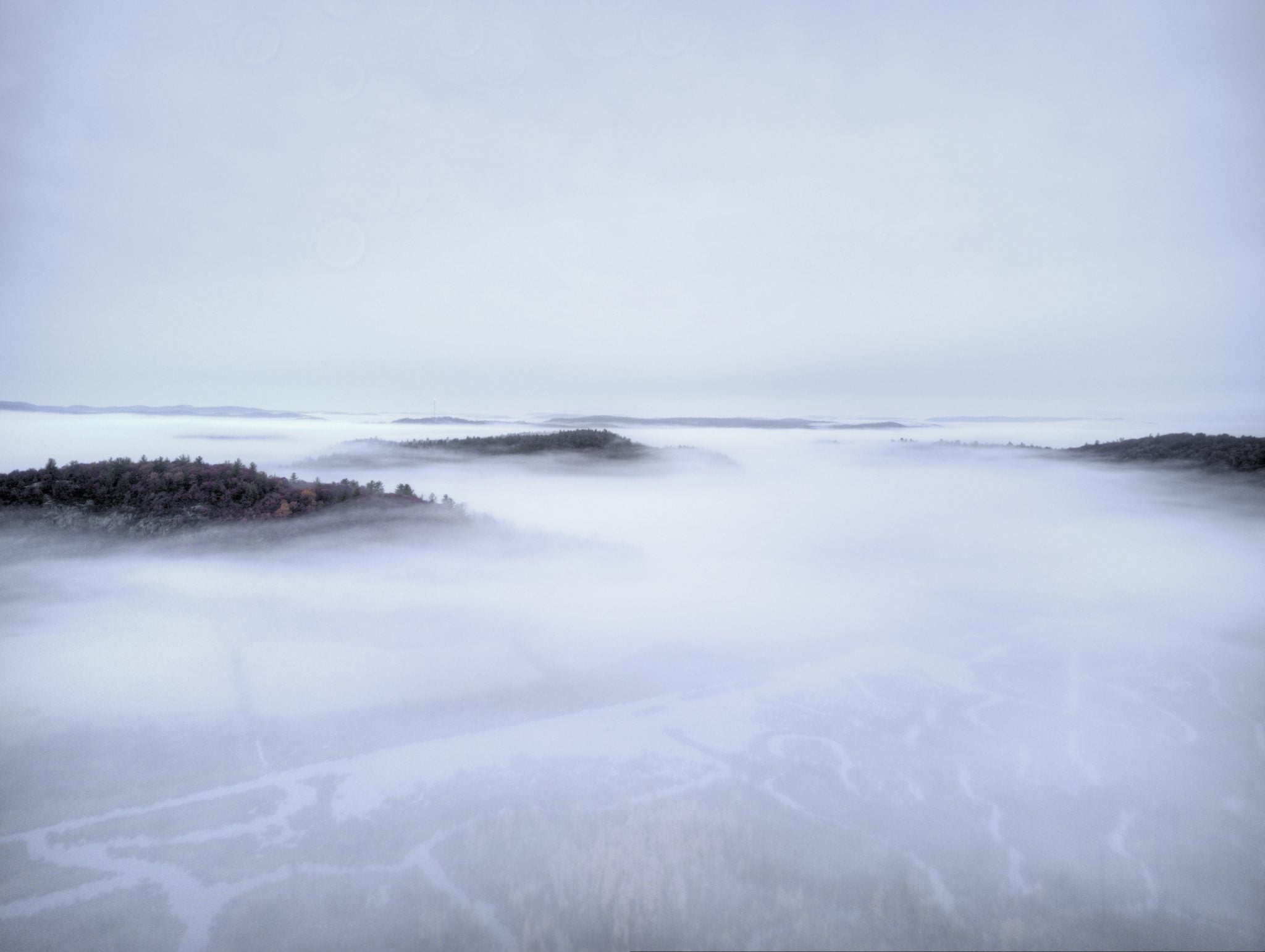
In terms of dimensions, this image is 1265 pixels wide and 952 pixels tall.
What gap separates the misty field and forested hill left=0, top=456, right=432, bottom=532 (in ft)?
3.35

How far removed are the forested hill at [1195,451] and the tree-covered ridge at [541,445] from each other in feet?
76.1

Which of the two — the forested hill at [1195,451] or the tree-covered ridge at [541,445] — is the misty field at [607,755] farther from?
the tree-covered ridge at [541,445]

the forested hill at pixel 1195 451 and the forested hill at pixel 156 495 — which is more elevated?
the forested hill at pixel 1195 451

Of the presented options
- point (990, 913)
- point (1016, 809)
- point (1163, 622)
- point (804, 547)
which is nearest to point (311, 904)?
point (990, 913)

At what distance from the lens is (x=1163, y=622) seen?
1043 cm

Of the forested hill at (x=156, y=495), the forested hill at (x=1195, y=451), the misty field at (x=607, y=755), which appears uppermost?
the forested hill at (x=1195, y=451)

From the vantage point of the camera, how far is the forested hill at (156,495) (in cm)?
1219

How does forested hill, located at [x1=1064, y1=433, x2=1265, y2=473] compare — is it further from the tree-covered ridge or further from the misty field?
the tree-covered ridge

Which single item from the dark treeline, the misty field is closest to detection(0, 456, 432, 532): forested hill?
the misty field

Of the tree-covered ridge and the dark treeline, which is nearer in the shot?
the dark treeline

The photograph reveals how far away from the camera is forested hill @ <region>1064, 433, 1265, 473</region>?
2184 centimetres

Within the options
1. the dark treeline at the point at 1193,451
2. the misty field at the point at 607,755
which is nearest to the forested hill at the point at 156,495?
the misty field at the point at 607,755

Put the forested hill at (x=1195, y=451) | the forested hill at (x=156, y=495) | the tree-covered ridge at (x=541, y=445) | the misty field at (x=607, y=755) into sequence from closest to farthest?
the misty field at (x=607, y=755) < the forested hill at (x=156, y=495) < the forested hill at (x=1195, y=451) < the tree-covered ridge at (x=541, y=445)

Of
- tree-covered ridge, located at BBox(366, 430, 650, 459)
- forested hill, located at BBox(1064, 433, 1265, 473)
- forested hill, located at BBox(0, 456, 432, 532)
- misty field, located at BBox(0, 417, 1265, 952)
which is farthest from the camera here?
tree-covered ridge, located at BBox(366, 430, 650, 459)
